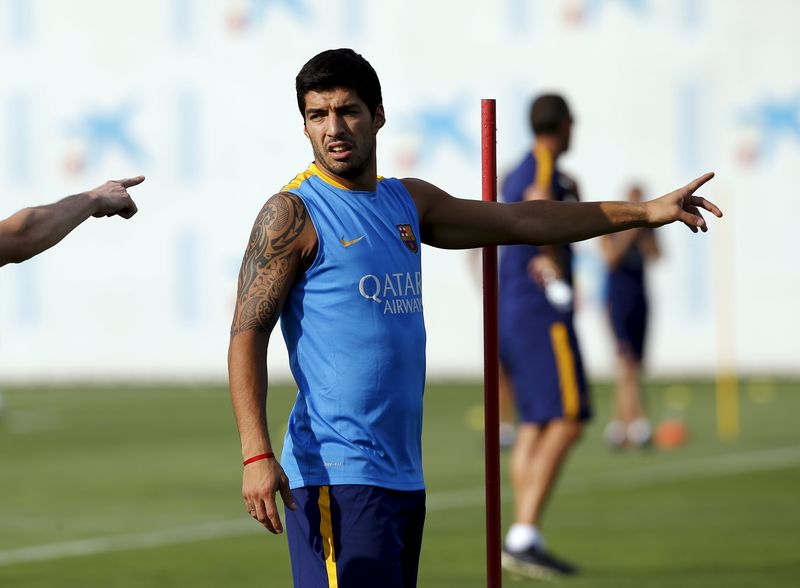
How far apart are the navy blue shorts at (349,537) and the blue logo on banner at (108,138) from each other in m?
23.5

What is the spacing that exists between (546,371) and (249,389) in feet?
16.8

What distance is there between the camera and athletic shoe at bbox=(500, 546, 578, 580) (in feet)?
30.9

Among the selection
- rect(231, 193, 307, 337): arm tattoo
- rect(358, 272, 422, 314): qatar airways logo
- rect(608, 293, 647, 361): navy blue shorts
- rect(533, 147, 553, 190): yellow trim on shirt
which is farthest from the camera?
rect(608, 293, 647, 361): navy blue shorts

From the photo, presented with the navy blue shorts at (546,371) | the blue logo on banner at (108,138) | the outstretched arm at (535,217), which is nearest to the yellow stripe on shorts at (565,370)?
the navy blue shorts at (546,371)

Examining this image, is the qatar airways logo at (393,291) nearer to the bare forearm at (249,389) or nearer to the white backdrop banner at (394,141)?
the bare forearm at (249,389)

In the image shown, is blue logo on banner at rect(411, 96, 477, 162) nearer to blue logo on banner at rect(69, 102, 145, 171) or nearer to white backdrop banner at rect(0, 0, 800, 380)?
white backdrop banner at rect(0, 0, 800, 380)

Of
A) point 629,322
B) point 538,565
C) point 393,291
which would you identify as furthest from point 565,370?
point 629,322

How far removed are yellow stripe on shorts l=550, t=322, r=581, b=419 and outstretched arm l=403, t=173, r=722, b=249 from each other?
4.08 metres

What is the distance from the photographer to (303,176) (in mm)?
5258

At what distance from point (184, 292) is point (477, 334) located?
186 inches

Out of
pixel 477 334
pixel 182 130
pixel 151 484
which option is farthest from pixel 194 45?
pixel 151 484

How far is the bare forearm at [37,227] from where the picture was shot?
5.42 meters

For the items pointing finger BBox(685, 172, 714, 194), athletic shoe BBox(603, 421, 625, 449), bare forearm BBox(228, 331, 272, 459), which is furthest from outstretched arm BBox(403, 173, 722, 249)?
athletic shoe BBox(603, 421, 625, 449)

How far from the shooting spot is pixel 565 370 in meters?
9.88
